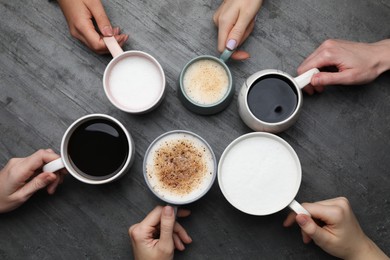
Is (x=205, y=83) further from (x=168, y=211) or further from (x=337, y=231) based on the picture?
(x=337, y=231)

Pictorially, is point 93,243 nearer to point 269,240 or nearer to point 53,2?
point 269,240

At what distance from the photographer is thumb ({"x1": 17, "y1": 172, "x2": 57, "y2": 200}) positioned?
114 cm

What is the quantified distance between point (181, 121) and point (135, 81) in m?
0.19

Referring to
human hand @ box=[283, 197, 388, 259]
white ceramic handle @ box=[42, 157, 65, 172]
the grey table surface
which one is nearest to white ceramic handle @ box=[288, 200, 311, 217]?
human hand @ box=[283, 197, 388, 259]

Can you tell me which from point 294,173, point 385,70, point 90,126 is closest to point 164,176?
point 90,126

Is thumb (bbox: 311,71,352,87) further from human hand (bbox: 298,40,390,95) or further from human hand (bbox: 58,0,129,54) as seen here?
human hand (bbox: 58,0,129,54)

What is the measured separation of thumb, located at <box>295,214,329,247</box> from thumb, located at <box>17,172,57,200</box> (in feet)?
2.22

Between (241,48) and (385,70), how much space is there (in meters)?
0.44

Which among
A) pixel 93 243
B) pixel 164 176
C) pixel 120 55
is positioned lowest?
pixel 93 243

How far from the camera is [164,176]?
46.6 inches

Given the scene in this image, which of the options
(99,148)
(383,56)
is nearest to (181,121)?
(99,148)

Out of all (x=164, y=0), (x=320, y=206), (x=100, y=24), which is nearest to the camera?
(x=320, y=206)

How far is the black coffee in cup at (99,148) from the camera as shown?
1.18m

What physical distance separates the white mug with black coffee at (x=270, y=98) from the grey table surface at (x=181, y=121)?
11 centimetres
